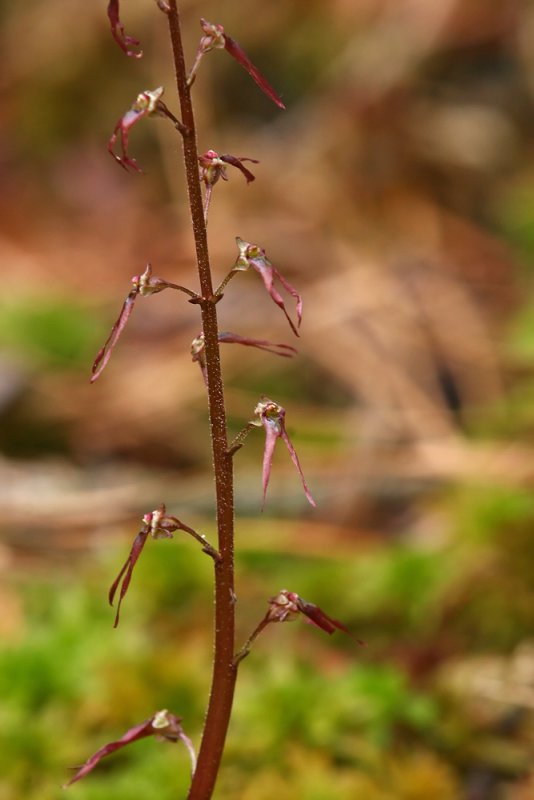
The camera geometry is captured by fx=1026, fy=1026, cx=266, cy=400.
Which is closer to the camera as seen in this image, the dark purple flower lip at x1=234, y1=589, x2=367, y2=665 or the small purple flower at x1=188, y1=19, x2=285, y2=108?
the small purple flower at x1=188, y1=19, x2=285, y2=108

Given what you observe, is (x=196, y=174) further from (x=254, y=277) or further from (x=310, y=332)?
(x=254, y=277)

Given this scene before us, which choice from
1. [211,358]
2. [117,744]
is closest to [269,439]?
[211,358]

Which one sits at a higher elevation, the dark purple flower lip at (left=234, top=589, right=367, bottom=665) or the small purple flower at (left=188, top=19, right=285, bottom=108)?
Result: the small purple flower at (left=188, top=19, right=285, bottom=108)

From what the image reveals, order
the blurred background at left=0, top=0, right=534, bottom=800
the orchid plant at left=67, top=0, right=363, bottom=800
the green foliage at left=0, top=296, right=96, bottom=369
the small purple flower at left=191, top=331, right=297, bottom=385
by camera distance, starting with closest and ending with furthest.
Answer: the orchid plant at left=67, top=0, right=363, bottom=800 → the small purple flower at left=191, top=331, right=297, bottom=385 → the blurred background at left=0, top=0, right=534, bottom=800 → the green foliage at left=0, top=296, right=96, bottom=369

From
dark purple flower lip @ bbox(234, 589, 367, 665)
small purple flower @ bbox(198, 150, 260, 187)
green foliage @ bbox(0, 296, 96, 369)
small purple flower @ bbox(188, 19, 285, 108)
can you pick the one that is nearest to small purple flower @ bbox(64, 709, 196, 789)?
dark purple flower lip @ bbox(234, 589, 367, 665)

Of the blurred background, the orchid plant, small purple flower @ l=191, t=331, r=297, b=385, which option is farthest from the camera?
the blurred background

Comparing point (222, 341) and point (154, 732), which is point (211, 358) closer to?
point (222, 341)

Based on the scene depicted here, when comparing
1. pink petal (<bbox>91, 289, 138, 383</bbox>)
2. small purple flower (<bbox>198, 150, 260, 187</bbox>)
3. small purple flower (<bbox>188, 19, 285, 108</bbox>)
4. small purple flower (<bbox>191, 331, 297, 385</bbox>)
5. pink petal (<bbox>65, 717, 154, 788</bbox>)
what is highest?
small purple flower (<bbox>188, 19, 285, 108</bbox>)

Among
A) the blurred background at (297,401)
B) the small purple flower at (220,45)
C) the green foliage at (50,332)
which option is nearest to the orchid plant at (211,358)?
the small purple flower at (220,45)

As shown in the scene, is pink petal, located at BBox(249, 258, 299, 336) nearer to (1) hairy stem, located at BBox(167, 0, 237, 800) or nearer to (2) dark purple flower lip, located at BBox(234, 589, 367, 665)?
(1) hairy stem, located at BBox(167, 0, 237, 800)
